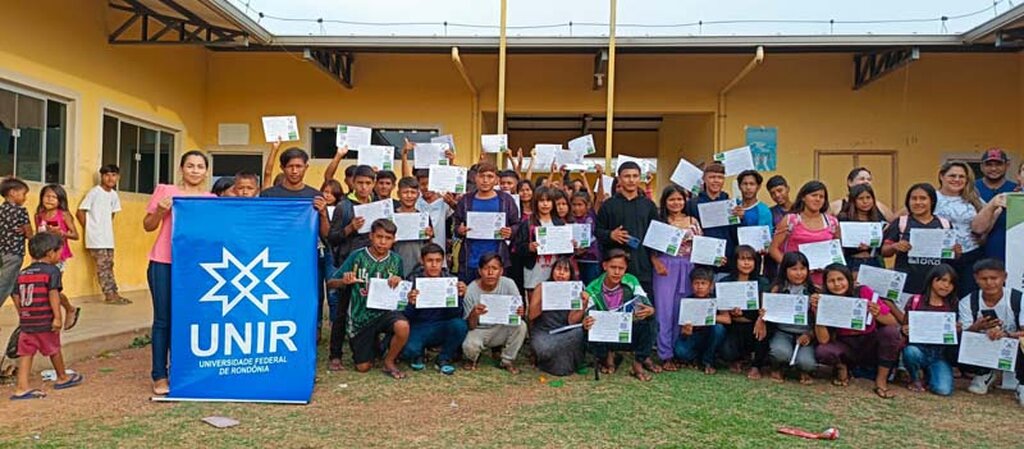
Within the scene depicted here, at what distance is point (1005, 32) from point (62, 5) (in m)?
10.7

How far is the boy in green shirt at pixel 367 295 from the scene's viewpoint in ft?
15.9

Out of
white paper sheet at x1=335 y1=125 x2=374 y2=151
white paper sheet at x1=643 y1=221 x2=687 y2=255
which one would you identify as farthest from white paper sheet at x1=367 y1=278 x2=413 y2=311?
white paper sheet at x1=643 y1=221 x2=687 y2=255

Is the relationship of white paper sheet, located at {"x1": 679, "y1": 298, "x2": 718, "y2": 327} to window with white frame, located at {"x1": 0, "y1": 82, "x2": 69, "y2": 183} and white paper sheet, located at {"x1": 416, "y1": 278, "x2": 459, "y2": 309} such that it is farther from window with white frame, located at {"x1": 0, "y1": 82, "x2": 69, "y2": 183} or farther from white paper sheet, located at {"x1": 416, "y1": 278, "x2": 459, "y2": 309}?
window with white frame, located at {"x1": 0, "y1": 82, "x2": 69, "y2": 183}

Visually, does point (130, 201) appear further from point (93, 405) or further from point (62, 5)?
point (93, 405)

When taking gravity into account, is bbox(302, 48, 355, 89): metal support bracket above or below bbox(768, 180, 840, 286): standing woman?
above

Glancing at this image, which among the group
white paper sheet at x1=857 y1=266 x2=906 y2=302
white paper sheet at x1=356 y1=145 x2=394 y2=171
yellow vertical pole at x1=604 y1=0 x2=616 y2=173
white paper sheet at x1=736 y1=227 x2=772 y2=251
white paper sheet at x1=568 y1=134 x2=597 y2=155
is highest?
yellow vertical pole at x1=604 y1=0 x2=616 y2=173

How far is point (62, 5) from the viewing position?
7809 mm

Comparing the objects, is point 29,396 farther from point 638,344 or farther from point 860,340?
point 860,340

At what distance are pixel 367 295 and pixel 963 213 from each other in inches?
166

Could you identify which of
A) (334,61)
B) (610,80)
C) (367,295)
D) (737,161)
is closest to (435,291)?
(367,295)

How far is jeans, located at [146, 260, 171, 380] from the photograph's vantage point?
423 centimetres

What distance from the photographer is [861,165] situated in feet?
34.9

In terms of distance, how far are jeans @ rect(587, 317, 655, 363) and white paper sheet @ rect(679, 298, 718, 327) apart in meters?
0.25

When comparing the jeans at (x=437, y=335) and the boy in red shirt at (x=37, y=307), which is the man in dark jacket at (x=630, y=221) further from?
the boy in red shirt at (x=37, y=307)
